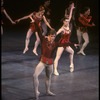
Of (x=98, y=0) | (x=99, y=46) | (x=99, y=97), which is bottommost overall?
(x=99, y=97)

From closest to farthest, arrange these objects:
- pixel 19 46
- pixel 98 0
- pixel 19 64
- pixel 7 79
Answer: pixel 7 79
pixel 19 64
pixel 19 46
pixel 98 0

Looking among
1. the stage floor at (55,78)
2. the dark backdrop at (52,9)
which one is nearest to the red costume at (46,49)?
the stage floor at (55,78)

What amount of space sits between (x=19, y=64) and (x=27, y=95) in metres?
3.07

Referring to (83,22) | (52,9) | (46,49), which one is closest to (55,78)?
(46,49)

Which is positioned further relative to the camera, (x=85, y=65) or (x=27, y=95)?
(x=85, y=65)

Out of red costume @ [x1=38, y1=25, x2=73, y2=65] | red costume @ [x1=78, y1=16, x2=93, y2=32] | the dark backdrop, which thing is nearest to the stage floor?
red costume @ [x1=38, y1=25, x2=73, y2=65]

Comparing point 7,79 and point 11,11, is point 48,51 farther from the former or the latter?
point 11,11

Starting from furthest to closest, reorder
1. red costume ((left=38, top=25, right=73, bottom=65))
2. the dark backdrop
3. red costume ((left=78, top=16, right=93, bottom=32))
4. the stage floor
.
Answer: the dark backdrop
red costume ((left=78, top=16, right=93, bottom=32))
the stage floor
red costume ((left=38, top=25, right=73, bottom=65))

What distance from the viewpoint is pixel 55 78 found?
8.33 m

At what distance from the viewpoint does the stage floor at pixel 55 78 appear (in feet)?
22.9

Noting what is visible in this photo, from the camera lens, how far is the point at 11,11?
840 inches

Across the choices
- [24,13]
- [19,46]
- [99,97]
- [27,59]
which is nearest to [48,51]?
[99,97]

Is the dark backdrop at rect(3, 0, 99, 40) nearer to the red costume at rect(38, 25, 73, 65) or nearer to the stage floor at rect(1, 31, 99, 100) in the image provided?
the stage floor at rect(1, 31, 99, 100)

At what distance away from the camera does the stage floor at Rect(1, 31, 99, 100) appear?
697 centimetres
